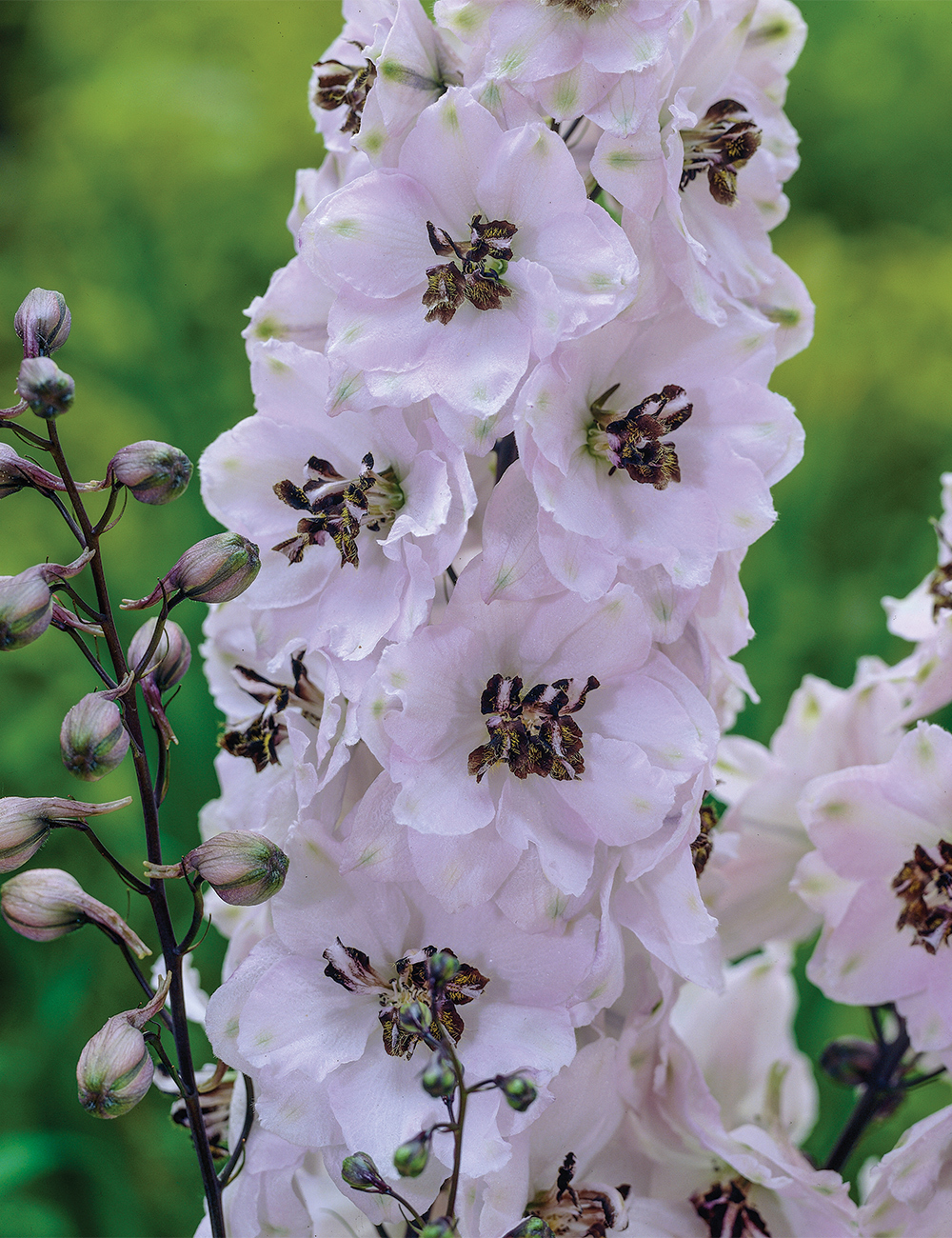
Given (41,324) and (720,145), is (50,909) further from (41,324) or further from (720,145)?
(720,145)

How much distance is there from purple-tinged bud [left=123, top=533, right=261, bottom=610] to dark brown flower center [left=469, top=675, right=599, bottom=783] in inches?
4.5

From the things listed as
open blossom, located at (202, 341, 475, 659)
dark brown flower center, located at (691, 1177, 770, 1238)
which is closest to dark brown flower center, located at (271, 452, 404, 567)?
open blossom, located at (202, 341, 475, 659)

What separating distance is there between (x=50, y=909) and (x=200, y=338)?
0.93m

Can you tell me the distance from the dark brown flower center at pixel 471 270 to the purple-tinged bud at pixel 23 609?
0.18 meters

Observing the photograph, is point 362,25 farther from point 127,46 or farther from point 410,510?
point 127,46

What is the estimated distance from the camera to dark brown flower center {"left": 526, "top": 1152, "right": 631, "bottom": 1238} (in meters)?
0.49

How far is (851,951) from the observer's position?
59 centimetres

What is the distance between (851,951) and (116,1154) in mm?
496

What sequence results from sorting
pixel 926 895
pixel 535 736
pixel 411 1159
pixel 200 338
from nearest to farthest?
1. pixel 411 1159
2. pixel 535 736
3. pixel 926 895
4. pixel 200 338

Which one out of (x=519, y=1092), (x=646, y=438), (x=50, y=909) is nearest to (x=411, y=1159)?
(x=519, y=1092)

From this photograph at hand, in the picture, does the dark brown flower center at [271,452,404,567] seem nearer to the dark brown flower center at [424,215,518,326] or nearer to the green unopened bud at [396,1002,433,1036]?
the dark brown flower center at [424,215,518,326]

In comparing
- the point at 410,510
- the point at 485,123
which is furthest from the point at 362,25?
the point at 410,510

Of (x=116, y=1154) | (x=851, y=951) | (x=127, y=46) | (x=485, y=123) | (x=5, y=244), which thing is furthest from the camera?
(x=127, y=46)

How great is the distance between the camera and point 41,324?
1.31ft
